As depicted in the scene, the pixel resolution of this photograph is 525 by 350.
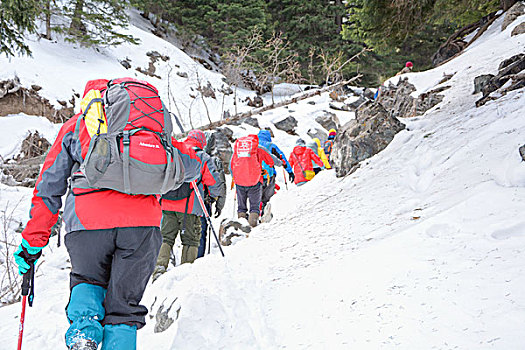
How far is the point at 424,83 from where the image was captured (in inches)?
370

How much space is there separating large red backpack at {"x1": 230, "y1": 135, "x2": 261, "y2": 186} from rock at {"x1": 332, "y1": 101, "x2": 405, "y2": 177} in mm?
1880

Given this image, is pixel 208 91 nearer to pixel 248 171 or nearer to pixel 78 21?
pixel 78 21

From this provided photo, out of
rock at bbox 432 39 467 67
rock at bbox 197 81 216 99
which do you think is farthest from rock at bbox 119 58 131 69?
rock at bbox 432 39 467 67

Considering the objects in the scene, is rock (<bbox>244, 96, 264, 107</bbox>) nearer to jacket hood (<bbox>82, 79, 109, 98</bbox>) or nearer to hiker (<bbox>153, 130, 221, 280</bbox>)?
hiker (<bbox>153, 130, 221, 280</bbox>)

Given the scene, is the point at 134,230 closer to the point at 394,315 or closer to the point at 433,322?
the point at 394,315

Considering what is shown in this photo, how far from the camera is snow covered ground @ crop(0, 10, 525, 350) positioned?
163 cm

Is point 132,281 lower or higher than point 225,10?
lower

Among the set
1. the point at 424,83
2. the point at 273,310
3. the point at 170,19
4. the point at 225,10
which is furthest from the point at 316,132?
the point at 170,19

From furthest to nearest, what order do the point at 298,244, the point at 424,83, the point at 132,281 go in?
the point at 424,83 < the point at 298,244 < the point at 132,281

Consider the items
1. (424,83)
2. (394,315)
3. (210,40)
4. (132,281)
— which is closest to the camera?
(394,315)

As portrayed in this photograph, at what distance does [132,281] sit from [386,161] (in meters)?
4.68

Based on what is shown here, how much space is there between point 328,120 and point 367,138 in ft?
43.5

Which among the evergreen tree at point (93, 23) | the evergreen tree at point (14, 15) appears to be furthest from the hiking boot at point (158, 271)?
the evergreen tree at point (93, 23)

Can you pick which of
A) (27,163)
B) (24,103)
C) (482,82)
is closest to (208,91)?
(24,103)
